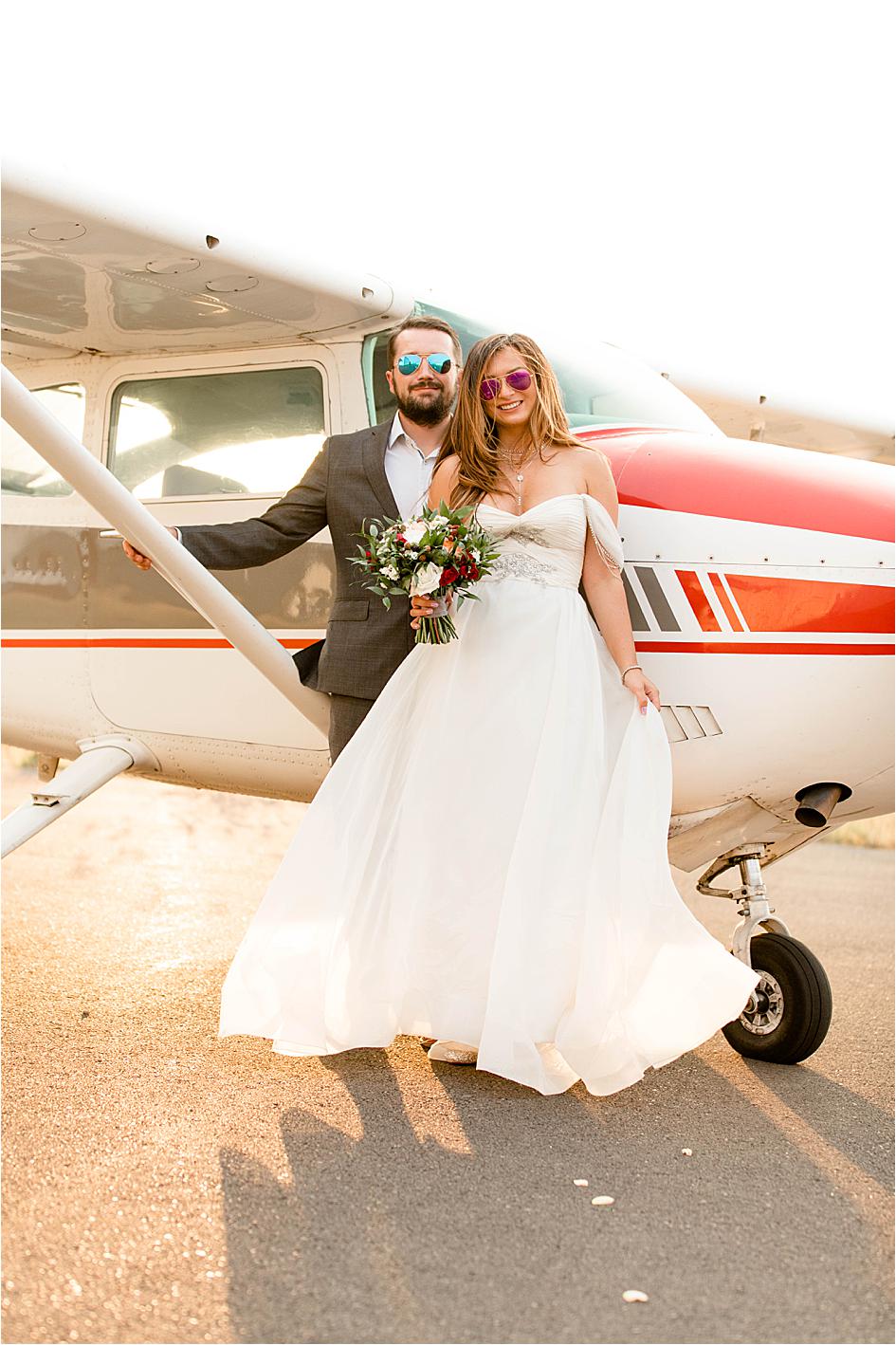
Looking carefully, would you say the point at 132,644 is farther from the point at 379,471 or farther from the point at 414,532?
the point at 414,532

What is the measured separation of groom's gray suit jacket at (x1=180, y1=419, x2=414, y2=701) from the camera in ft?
11.7

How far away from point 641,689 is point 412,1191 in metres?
1.40

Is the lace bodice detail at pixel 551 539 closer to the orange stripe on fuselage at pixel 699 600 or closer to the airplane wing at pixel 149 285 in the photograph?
the orange stripe on fuselage at pixel 699 600

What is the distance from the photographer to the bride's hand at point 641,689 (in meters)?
3.20

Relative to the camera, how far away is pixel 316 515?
3.72 meters

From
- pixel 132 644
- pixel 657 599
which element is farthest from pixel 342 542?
pixel 132 644

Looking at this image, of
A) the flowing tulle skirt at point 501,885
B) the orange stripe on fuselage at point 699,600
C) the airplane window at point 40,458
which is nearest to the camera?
the flowing tulle skirt at point 501,885

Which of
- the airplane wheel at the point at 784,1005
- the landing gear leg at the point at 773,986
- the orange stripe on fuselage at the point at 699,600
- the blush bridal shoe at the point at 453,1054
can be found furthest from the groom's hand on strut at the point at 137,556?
the airplane wheel at the point at 784,1005

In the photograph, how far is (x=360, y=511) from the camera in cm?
361

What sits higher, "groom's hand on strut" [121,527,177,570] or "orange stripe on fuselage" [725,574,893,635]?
"orange stripe on fuselage" [725,574,893,635]

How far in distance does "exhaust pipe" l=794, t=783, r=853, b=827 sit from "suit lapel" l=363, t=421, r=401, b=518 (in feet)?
4.79

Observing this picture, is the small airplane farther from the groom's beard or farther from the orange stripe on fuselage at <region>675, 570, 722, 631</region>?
the groom's beard

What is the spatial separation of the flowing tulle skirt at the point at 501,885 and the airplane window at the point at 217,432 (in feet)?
3.83

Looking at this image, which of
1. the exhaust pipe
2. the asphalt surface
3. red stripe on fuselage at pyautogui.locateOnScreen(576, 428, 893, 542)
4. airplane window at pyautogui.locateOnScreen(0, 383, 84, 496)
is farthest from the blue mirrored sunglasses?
the asphalt surface
